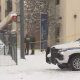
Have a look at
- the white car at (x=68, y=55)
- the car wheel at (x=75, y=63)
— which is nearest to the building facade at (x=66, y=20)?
the white car at (x=68, y=55)

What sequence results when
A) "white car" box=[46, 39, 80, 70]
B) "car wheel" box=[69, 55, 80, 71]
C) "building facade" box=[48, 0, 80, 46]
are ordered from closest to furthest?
"white car" box=[46, 39, 80, 70] < "car wheel" box=[69, 55, 80, 71] < "building facade" box=[48, 0, 80, 46]

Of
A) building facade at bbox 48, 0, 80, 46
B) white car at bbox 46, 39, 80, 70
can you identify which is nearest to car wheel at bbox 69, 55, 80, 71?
white car at bbox 46, 39, 80, 70

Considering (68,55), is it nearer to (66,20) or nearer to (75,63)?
(75,63)

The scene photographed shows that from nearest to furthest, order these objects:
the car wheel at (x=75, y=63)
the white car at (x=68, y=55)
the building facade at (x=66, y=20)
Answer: the white car at (x=68, y=55)
the car wheel at (x=75, y=63)
the building facade at (x=66, y=20)

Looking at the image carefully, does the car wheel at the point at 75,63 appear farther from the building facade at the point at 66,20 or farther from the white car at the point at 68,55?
the building facade at the point at 66,20

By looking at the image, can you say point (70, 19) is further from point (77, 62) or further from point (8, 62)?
point (77, 62)

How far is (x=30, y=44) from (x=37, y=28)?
44.1 feet

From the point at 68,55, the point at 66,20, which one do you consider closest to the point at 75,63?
the point at 68,55

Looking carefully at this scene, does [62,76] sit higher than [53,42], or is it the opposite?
[62,76]

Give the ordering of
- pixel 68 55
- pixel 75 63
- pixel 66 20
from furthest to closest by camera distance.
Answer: pixel 66 20
pixel 75 63
pixel 68 55

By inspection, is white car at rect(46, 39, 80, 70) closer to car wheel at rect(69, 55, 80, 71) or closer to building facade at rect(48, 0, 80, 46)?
car wheel at rect(69, 55, 80, 71)

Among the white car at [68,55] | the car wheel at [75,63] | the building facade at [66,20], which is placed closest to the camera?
the white car at [68,55]

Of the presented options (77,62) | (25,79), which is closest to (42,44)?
(77,62)

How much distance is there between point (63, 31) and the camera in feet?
139
